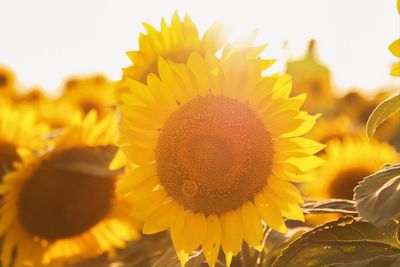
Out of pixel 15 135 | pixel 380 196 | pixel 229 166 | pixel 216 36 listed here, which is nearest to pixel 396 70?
pixel 380 196

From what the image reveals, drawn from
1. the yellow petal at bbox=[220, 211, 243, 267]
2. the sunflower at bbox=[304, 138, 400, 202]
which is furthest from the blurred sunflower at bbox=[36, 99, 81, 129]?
the yellow petal at bbox=[220, 211, 243, 267]

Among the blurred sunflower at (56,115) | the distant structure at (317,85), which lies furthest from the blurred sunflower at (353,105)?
the blurred sunflower at (56,115)

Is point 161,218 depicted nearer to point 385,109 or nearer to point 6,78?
point 385,109

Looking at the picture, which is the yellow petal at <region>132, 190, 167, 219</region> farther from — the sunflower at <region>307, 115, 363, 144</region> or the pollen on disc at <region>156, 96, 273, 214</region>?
the sunflower at <region>307, 115, 363, 144</region>

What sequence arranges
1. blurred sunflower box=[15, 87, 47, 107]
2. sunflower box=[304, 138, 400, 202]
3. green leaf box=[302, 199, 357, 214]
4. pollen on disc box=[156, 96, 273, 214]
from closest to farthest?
green leaf box=[302, 199, 357, 214]
pollen on disc box=[156, 96, 273, 214]
sunflower box=[304, 138, 400, 202]
blurred sunflower box=[15, 87, 47, 107]

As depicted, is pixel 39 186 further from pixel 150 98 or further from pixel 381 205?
pixel 381 205

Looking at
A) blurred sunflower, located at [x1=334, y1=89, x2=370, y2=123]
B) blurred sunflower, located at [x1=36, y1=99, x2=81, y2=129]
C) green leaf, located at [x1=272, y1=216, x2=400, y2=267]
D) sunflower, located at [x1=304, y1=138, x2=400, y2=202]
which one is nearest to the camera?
green leaf, located at [x1=272, y1=216, x2=400, y2=267]
